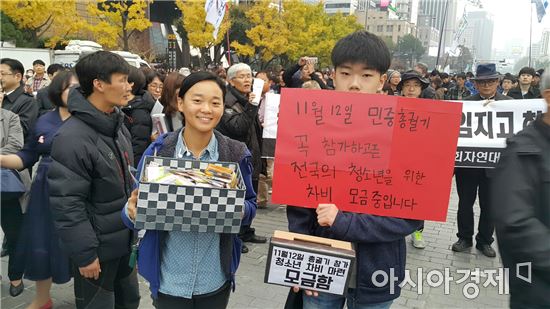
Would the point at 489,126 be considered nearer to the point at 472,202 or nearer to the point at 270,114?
the point at 472,202

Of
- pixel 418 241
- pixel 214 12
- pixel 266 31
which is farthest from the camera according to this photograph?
pixel 266 31

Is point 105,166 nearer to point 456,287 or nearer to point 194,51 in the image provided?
point 456,287

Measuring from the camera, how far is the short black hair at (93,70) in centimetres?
266

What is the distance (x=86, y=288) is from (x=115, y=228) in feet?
1.39

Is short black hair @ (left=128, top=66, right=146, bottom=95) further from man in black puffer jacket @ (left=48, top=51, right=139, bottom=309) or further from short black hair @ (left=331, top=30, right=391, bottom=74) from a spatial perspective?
short black hair @ (left=331, top=30, right=391, bottom=74)

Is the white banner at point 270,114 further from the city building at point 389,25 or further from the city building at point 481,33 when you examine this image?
the city building at point 389,25

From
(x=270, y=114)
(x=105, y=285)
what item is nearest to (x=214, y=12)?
(x=270, y=114)

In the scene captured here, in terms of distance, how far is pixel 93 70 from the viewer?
8.73ft

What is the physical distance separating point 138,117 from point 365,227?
338 centimetres

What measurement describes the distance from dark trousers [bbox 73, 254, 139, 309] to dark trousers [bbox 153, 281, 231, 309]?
1.70ft

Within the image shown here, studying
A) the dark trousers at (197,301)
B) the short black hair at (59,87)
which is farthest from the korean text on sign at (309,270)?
the short black hair at (59,87)

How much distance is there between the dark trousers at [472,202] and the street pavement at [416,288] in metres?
0.25

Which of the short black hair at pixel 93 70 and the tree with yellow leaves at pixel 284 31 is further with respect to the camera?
the tree with yellow leaves at pixel 284 31

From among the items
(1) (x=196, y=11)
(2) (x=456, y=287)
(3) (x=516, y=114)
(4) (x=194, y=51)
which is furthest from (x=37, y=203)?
(4) (x=194, y=51)
